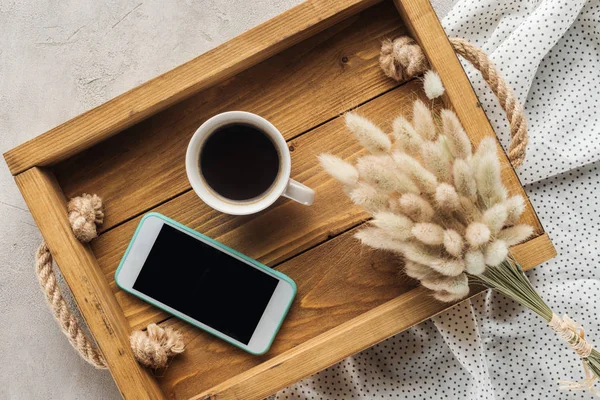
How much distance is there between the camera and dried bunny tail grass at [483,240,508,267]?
0.62m

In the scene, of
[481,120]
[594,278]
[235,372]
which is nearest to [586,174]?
[594,278]

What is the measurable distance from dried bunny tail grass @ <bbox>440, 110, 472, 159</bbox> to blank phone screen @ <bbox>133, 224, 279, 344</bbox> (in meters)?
0.32

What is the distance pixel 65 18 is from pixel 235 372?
68cm

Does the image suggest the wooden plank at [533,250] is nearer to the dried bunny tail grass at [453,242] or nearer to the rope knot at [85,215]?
the dried bunny tail grass at [453,242]

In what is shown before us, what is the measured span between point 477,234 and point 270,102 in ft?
1.17

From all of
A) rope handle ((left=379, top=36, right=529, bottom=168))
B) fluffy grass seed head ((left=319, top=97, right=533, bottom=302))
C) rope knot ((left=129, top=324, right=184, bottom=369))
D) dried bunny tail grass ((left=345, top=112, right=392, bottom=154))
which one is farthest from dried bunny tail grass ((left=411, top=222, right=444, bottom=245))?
rope knot ((left=129, top=324, right=184, bottom=369))

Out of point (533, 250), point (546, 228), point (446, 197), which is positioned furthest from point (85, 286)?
point (546, 228)

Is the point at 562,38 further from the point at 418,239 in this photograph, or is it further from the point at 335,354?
the point at 335,354

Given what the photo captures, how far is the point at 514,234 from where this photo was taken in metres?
0.66

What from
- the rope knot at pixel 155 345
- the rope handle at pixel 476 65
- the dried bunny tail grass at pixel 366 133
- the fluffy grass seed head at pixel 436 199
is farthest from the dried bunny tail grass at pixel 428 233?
the rope knot at pixel 155 345

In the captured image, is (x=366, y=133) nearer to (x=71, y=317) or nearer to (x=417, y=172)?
(x=417, y=172)

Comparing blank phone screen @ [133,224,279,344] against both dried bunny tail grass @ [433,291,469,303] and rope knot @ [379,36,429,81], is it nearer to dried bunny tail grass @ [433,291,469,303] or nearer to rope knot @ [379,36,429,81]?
dried bunny tail grass @ [433,291,469,303]

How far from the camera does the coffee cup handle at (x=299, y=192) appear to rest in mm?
745

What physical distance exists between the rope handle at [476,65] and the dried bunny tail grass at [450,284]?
0.67ft
